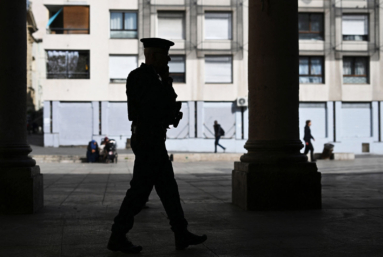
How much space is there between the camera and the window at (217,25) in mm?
33562

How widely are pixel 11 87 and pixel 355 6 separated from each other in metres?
31.5

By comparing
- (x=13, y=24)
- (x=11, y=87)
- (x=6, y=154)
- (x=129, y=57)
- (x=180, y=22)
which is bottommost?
(x=6, y=154)

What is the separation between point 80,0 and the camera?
33250 millimetres

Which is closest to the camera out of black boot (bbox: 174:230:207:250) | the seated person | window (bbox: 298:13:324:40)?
black boot (bbox: 174:230:207:250)

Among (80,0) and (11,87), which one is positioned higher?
(80,0)

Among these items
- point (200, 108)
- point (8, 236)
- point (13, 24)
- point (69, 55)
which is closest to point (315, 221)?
point (8, 236)

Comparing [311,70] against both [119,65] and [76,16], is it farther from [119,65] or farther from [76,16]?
[76,16]

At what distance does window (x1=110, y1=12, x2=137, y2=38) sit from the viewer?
33.5 metres

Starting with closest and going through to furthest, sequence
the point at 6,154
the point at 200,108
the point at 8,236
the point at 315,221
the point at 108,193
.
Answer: the point at 8,236 → the point at 315,221 → the point at 6,154 → the point at 108,193 → the point at 200,108

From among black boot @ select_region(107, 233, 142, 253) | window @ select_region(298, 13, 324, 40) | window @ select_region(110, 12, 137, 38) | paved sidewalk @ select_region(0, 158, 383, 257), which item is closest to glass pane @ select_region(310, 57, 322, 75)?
window @ select_region(298, 13, 324, 40)

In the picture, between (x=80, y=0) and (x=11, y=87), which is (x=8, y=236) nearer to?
(x=11, y=87)

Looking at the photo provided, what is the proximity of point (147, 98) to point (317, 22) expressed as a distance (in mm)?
32242

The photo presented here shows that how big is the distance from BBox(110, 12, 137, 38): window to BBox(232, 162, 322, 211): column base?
92.0 feet

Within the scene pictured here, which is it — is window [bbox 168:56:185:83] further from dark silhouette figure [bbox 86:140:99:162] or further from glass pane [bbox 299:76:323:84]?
dark silhouette figure [bbox 86:140:99:162]
